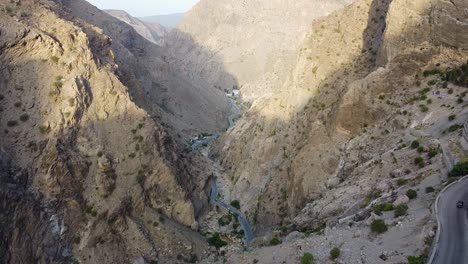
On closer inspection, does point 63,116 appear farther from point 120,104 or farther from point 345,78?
point 345,78

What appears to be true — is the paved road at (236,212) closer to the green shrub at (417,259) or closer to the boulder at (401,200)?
the boulder at (401,200)

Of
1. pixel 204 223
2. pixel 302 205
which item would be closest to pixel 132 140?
pixel 204 223

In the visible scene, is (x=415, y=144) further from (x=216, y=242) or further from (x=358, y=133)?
(x=216, y=242)

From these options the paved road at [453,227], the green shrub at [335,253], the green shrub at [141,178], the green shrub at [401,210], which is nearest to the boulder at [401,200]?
the green shrub at [401,210]

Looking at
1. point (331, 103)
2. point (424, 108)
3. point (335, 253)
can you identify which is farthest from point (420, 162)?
point (331, 103)

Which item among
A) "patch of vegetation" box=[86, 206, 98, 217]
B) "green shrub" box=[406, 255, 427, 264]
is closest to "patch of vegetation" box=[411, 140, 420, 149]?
"green shrub" box=[406, 255, 427, 264]
